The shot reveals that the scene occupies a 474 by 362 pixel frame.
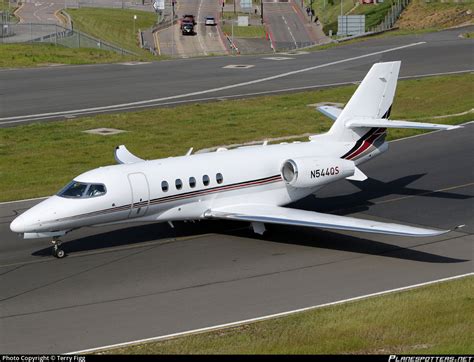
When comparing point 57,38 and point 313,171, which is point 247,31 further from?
point 313,171

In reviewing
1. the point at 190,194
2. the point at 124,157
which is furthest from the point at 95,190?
the point at 124,157

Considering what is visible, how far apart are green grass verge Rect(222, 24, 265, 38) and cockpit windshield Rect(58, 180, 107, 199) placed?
94.4 metres

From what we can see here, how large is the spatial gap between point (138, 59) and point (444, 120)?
1373 inches

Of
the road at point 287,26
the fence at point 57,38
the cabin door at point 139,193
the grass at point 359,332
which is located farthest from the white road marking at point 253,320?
the road at point 287,26

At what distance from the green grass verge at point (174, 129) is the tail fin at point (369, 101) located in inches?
449

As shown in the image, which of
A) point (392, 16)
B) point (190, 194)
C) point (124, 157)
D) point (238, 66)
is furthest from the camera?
point (392, 16)

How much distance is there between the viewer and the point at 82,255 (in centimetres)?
2755

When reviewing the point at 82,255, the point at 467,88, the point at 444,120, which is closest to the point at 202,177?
the point at 82,255

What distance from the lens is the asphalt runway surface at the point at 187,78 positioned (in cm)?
5628

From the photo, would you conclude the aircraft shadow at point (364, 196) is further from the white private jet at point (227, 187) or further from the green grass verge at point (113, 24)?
the green grass verge at point (113, 24)

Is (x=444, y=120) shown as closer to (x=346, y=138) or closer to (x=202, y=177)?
(x=346, y=138)

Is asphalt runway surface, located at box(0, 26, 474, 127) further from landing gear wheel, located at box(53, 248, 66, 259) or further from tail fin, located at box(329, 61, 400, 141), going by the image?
landing gear wheel, located at box(53, 248, 66, 259)

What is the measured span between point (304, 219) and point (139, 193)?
532cm

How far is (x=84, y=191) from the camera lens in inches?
1062
